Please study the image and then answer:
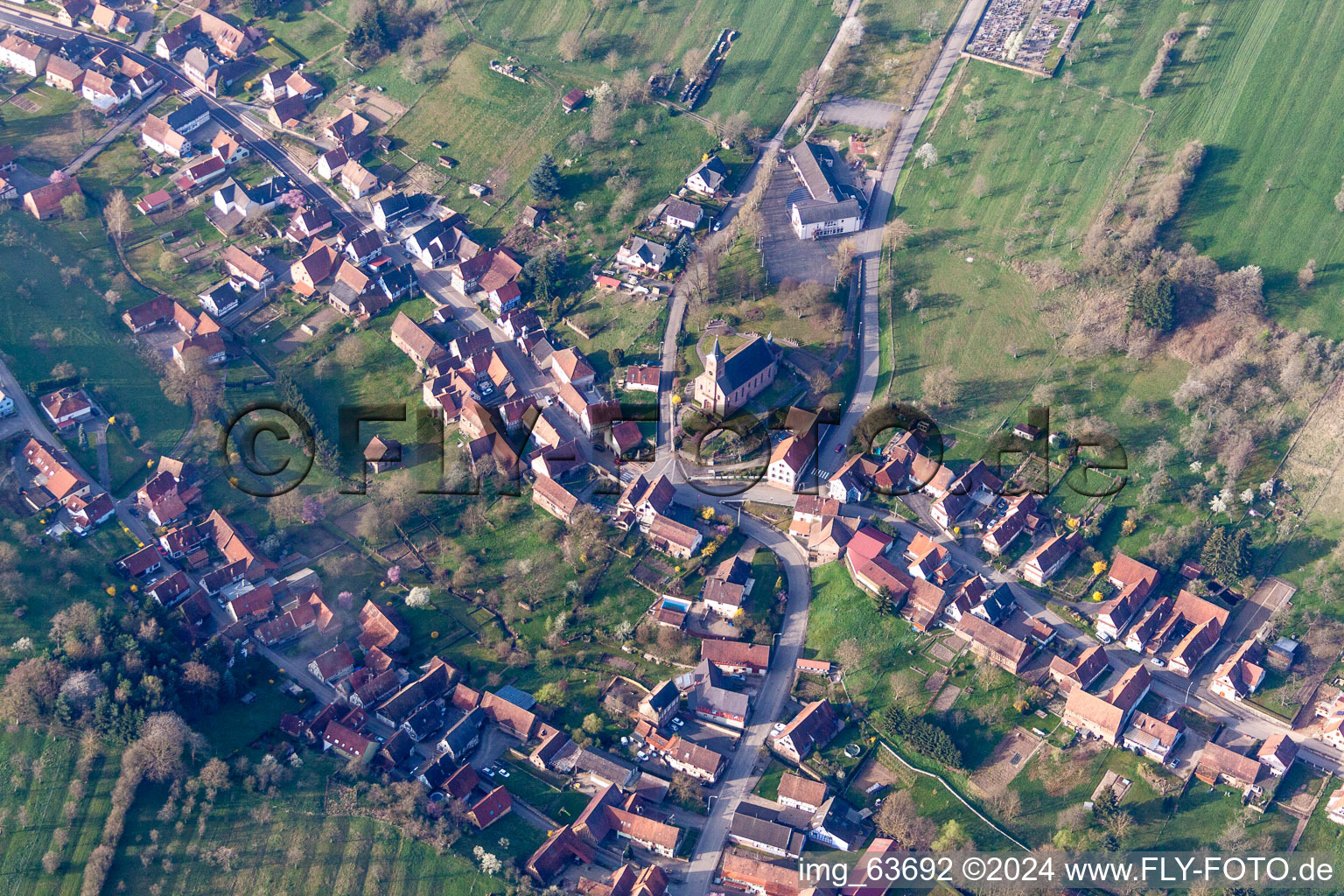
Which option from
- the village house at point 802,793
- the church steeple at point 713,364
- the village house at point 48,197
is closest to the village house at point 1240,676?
the village house at point 802,793

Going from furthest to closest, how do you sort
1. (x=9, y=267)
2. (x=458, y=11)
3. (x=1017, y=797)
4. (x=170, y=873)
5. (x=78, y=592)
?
(x=458, y=11) → (x=9, y=267) → (x=78, y=592) → (x=1017, y=797) → (x=170, y=873)

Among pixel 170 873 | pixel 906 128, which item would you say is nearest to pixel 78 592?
pixel 170 873

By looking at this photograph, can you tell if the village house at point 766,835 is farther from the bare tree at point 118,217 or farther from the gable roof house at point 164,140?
the gable roof house at point 164,140

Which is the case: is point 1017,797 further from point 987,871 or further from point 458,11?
point 458,11

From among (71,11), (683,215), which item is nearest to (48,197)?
(71,11)

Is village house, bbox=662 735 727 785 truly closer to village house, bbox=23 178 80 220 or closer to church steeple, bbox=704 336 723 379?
church steeple, bbox=704 336 723 379

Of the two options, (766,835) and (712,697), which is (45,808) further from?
(766,835)

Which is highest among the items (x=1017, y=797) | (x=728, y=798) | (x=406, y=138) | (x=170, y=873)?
(x=406, y=138)
